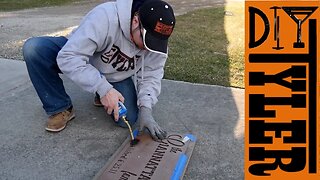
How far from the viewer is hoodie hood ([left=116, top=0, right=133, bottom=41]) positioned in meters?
2.53

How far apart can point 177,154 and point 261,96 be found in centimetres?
67

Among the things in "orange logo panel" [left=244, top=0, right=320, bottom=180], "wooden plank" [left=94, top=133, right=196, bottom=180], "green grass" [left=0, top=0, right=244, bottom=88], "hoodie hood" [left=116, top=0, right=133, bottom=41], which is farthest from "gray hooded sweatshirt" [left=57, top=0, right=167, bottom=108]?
Result: "green grass" [left=0, top=0, right=244, bottom=88]

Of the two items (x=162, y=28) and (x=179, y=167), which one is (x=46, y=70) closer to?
(x=162, y=28)

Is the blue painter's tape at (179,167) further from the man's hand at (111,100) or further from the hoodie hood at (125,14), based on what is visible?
the hoodie hood at (125,14)

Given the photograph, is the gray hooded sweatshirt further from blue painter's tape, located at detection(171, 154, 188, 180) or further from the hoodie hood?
blue painter's tape, located at detection(171, 154, 188, 180)

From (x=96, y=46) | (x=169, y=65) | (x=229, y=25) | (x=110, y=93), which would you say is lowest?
(x=229, y=25)

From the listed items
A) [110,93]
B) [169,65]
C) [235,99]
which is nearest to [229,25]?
[169,65]

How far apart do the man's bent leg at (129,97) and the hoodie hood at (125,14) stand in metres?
0.46

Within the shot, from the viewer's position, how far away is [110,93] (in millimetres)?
2523

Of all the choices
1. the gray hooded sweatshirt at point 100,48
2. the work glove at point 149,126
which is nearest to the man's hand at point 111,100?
the gray hooded sweatshirt at point 100,48

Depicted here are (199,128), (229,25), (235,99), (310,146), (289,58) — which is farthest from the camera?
(229,25)

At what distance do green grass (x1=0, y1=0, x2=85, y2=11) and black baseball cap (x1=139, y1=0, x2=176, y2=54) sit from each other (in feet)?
30.6

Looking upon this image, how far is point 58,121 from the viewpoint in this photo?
2814 millimetres

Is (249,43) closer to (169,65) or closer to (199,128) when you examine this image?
(199,128)
